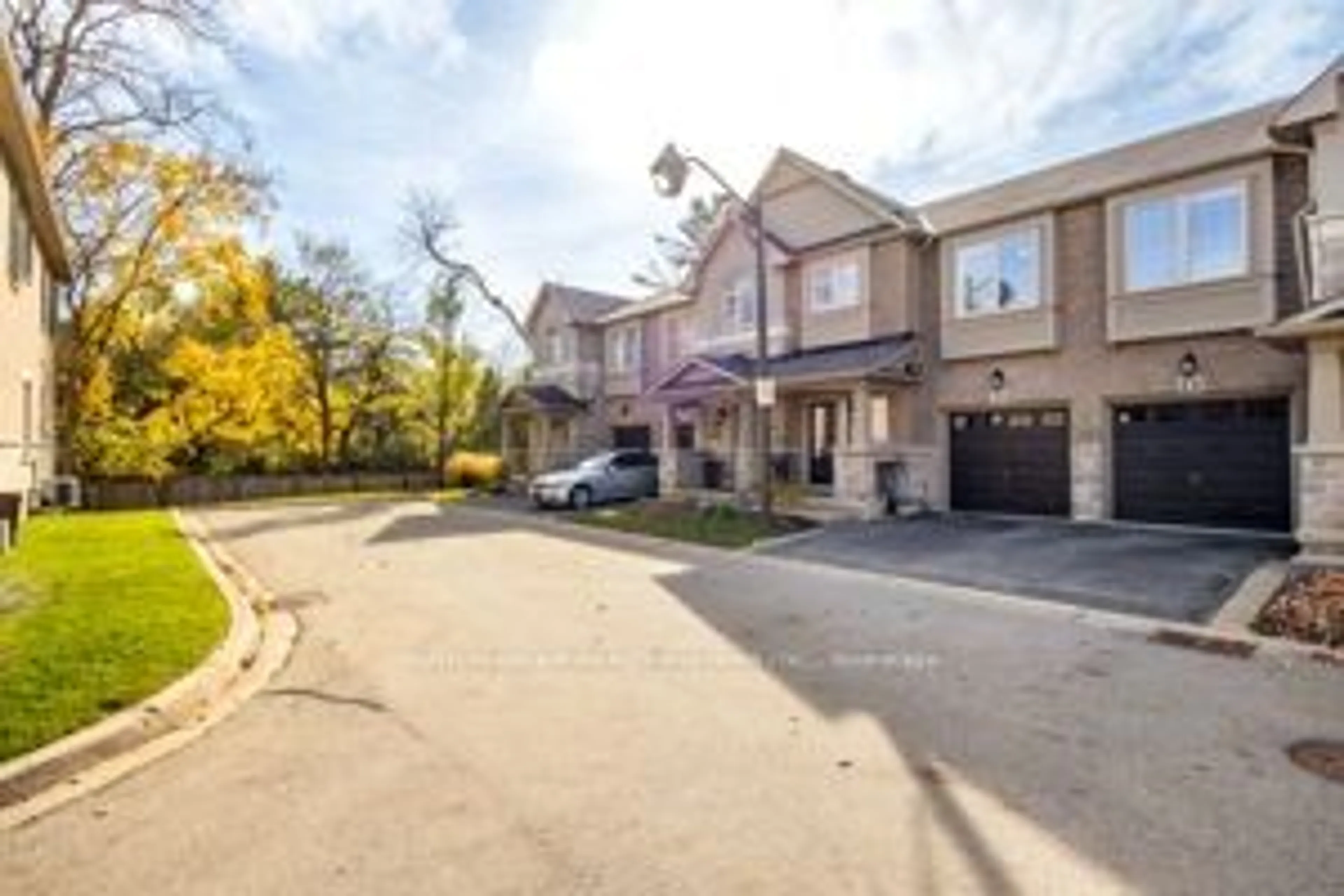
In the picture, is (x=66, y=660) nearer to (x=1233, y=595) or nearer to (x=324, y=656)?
(x=324, y=656)

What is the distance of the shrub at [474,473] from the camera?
35.0 m

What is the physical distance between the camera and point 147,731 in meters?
6.02

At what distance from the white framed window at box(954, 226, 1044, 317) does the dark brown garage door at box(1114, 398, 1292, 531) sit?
9.79ft

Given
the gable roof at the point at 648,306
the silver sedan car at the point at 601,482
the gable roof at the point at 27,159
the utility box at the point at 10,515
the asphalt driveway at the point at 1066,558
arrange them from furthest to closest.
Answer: the gable roof at the point at 648,306 → the silver sedan car at the point at 601,482 → the utility box at the point at 10,515 → the gable roof at the point at 27,159 → the asphalt driveway at the point at 1066,558

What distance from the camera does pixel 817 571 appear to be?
13875 millimetres

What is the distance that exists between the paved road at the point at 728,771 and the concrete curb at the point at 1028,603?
410 millimetres

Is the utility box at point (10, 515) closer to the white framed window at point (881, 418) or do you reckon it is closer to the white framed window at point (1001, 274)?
the white framed window at point (881, 418)

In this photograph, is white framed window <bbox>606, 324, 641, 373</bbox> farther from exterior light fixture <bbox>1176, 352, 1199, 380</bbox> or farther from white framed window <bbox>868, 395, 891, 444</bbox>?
exterior light fixture <bbox>1176, 352, 1199, 380</bbox>

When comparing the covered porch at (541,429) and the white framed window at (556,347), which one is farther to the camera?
the white framed window at (556,347)

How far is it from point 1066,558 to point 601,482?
578 inches

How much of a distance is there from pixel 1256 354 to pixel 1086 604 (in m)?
6.95

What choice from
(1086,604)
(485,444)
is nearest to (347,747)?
(1086,604)

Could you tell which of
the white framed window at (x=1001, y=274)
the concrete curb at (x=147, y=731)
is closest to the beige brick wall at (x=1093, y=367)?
the white framed window at (x=1001, y=274)

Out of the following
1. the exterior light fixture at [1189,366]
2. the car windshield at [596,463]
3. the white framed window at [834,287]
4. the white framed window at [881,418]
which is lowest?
the car windshield at [596,463]
